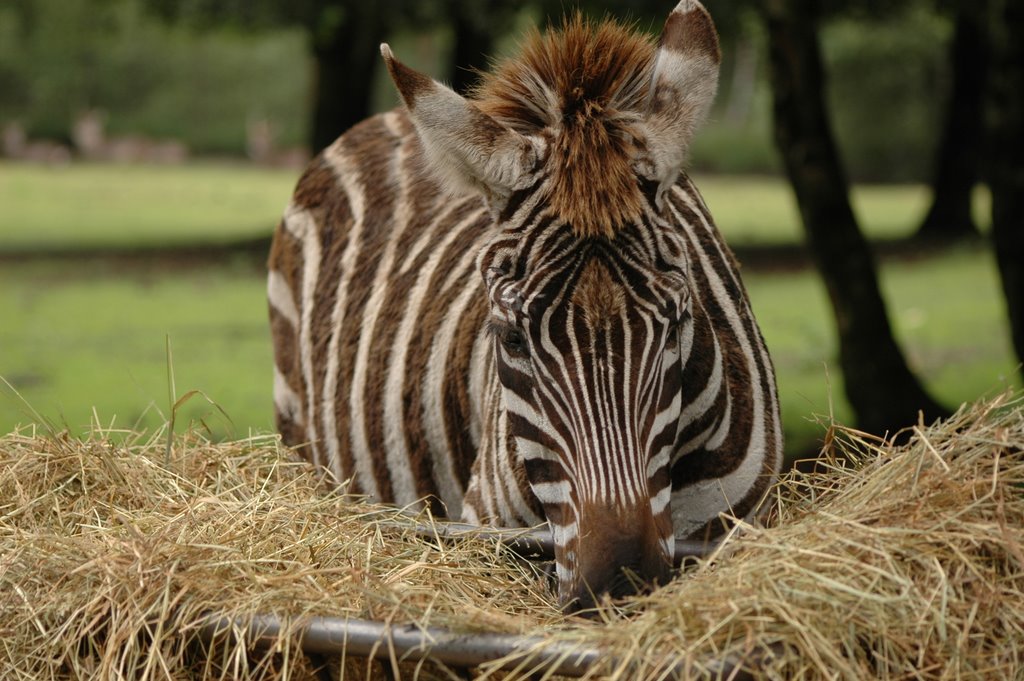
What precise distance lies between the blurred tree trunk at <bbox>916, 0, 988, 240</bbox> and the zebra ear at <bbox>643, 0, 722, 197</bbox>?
18846mm

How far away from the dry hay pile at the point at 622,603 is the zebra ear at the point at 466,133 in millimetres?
888

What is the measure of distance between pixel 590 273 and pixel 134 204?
27.9 meters

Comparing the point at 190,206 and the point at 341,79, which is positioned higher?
the point at 341,79

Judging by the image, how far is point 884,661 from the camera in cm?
231

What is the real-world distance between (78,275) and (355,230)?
45.2 feet

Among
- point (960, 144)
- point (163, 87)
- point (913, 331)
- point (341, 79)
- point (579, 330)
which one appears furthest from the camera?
point (163, 87)

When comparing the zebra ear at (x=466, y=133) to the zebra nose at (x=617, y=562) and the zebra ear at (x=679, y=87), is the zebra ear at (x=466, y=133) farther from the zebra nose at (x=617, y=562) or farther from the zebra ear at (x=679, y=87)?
the zebra nose at (x=617, y=562)

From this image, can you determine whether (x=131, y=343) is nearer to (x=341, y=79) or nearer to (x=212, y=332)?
(x=212, y=332)

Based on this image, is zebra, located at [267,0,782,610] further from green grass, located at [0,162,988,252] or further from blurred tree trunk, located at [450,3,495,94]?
green grass, located at [0,162,988,252]

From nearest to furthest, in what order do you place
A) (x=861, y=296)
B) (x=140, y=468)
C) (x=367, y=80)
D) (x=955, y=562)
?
(x=955, y=562), (x=140, y=468), (x=861, y=296), (x=367, y=80)

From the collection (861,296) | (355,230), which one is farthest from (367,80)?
(355,230)

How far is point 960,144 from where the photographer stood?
21031 mm

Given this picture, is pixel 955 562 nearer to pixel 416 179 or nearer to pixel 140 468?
pixel 140 468

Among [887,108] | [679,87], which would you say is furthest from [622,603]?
[887,108]
